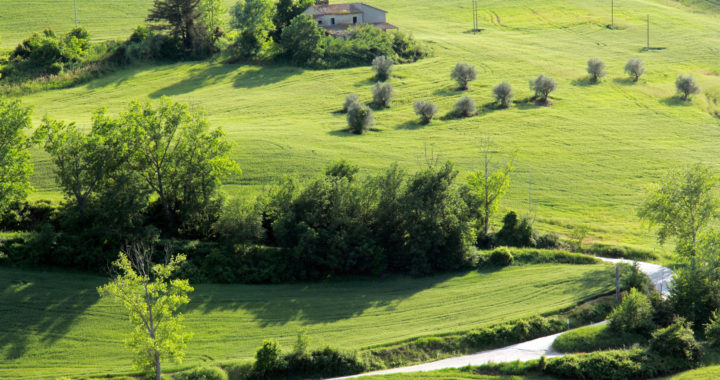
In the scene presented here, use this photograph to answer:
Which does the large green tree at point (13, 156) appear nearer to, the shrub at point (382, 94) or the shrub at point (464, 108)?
the shrub at point (382, 94)

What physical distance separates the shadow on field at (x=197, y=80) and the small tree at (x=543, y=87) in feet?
167

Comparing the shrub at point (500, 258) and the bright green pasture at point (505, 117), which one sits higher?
the bright green pasture at point (505, 117)

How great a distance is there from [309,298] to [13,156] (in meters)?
26.8

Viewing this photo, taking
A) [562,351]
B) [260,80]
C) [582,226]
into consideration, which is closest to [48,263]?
[562,351]

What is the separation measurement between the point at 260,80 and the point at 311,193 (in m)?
57.0

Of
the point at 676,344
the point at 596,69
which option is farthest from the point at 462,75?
the point at 676,344

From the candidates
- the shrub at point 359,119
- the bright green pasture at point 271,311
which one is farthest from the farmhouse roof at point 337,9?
the bright green pasture at point 271,311

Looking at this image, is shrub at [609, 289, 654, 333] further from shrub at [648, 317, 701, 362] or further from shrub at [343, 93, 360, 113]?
shrub at [343, 93, 360, 113]

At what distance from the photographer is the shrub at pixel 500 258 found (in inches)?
2288

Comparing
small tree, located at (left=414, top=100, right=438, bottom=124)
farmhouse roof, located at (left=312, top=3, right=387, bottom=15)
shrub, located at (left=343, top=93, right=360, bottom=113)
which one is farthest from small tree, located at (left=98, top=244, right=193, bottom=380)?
farmhouse roof, located at (left=312, top=3, right=387, bottom=15)

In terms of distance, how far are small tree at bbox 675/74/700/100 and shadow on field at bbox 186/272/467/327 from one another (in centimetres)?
7631

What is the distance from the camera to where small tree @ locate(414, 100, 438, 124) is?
305ft

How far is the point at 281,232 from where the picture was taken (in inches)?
2168

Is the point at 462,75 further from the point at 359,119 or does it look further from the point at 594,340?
the point at 594,340
